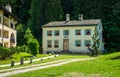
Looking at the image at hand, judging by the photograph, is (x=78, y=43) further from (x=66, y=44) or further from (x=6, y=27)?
(x=6, y=27)

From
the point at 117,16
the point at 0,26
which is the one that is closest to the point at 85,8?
the point at 117,16

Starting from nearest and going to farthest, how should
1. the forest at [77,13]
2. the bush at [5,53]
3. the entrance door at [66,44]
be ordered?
the bush at [5,53] < the entrance door at [66,44] < the forest at [77,13]

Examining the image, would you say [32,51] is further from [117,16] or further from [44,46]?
[117,16]

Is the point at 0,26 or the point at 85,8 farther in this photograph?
the point at 85,8

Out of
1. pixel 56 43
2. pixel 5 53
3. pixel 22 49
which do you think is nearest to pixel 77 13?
pixel 56 43

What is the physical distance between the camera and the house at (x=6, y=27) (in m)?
Result: 47.3

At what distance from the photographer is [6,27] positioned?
50375mm

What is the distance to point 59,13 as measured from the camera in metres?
79.7

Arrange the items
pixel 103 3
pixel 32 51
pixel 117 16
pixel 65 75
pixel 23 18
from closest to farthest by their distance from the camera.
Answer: pixel 65 75 → pixel 32 51 → pixel 117 16 → pixel 103 3 → pixel 23 18

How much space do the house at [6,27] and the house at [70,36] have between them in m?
10.0

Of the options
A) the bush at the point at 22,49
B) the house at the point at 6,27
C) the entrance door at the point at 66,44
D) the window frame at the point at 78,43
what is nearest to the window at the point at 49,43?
the entrance door at the point at 66,44

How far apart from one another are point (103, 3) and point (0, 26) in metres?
38.9

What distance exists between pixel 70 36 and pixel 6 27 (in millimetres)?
16787

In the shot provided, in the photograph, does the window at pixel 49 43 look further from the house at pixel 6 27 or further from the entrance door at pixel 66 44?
the house at pixel 6 27
